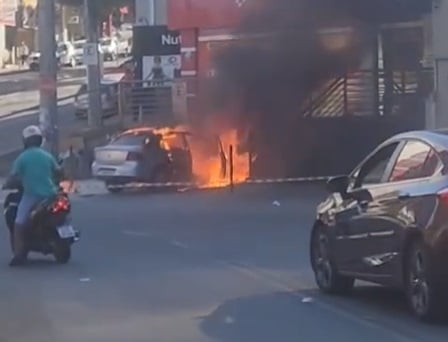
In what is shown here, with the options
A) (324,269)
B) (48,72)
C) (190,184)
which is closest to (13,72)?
(48,72)

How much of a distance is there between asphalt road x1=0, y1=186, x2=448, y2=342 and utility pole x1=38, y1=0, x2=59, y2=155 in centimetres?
1330

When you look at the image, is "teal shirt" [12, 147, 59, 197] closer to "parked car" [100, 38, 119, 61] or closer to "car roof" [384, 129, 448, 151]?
"car roof" [384, 129, 448, 151]

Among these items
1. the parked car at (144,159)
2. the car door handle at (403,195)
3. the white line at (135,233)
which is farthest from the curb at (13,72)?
the car door handle at (403,195)

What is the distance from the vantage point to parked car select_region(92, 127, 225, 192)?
3494 centimetres

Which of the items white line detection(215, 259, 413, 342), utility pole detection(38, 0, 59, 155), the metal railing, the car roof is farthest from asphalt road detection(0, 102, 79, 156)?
the car roof

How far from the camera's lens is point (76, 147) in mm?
43500

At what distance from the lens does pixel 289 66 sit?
37.8m

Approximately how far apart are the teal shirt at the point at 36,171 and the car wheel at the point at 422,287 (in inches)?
276

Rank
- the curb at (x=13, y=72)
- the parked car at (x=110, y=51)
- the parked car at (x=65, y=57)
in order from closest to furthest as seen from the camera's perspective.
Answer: the curb at (x=13, y=72) < the parked car at (x=65, y=57) < the parked car at (x=110, y=51)

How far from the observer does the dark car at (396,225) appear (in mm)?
12742

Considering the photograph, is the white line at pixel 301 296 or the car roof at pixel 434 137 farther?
the car roof at pixel 434 137

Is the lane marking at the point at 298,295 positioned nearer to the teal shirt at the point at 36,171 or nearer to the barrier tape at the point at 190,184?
the teal shirt at the point at 36,171

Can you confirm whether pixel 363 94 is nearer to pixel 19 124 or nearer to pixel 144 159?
pixel 144 159

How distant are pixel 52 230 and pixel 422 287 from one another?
7478 millimetres
